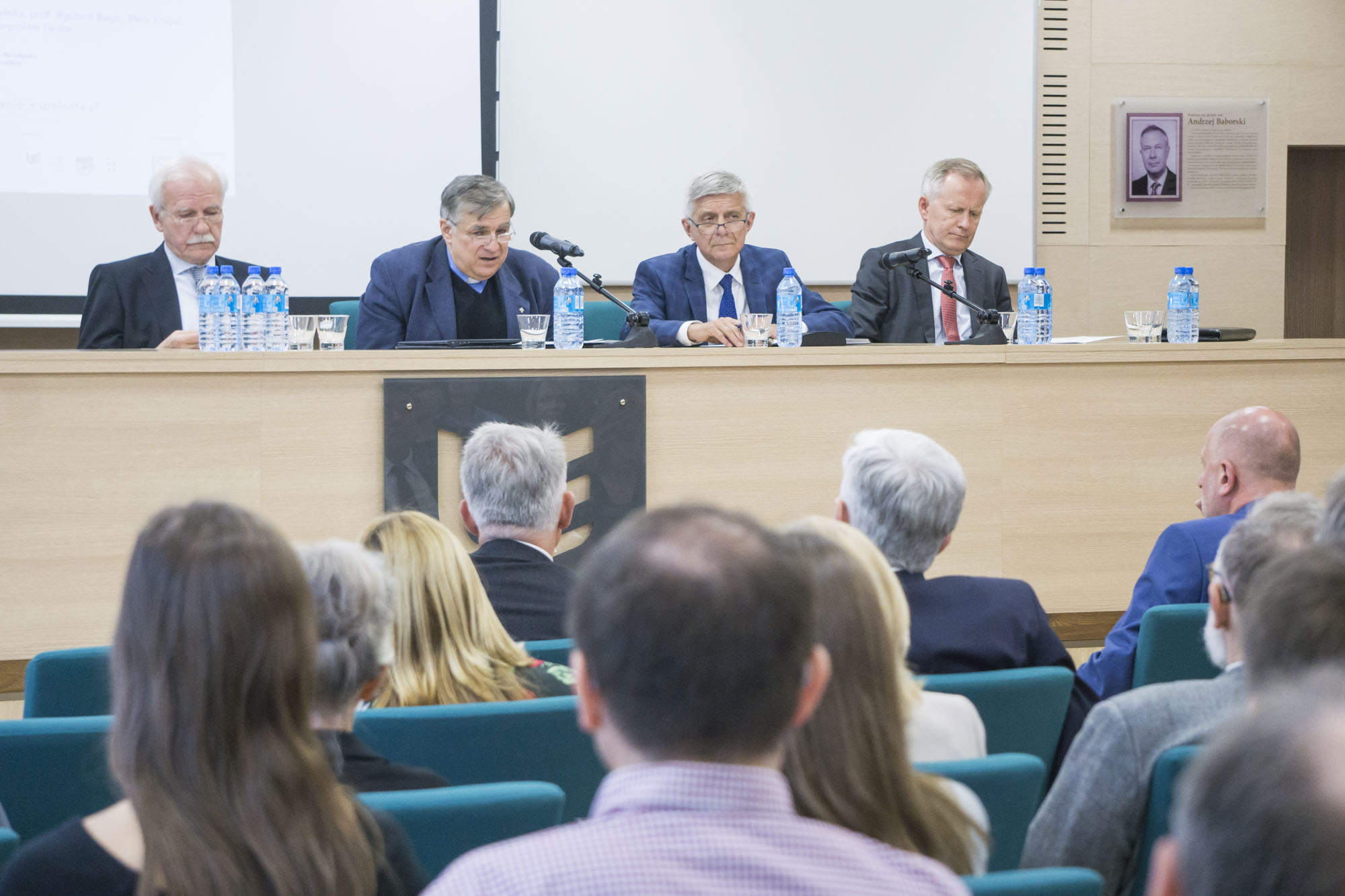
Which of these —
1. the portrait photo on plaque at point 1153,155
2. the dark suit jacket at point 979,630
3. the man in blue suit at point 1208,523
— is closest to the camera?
the dark suit jacket at point 979,630

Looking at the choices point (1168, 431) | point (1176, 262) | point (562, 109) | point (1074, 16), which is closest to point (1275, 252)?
point (1176, 262)

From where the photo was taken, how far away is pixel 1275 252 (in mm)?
6059

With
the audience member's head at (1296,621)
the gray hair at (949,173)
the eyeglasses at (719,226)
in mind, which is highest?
the gray hair at (949,173)

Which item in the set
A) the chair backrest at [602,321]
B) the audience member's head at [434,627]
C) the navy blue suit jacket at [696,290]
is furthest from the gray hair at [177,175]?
the audience member's head at [434,627]

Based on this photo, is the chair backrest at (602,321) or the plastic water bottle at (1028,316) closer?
the plastic water bottle at (1028,316)

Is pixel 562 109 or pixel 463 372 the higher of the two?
pixel 562 109

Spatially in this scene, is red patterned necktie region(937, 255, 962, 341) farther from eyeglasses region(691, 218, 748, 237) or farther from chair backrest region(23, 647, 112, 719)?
chair backrest region(23, 647, 112, 719)

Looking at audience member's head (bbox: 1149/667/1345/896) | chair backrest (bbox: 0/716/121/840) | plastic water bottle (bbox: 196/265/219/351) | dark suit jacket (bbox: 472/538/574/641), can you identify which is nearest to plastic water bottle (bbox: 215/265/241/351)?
plastic water bottle (bbox: 196/265/219/351)

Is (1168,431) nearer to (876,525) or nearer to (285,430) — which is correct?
(876,525)

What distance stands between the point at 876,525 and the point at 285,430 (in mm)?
1882

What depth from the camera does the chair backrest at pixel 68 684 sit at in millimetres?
1892

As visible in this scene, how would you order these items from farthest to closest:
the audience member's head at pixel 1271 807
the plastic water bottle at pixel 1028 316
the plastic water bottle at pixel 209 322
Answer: the plastic water bottle at pixel 1028 316 → the plastic water bottle at pixel 209 322 → the audience member's head at pixel 1271 807

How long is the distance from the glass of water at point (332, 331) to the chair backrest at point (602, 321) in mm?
990

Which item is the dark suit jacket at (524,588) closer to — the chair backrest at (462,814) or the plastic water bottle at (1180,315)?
the chair backrest at (462,814)
